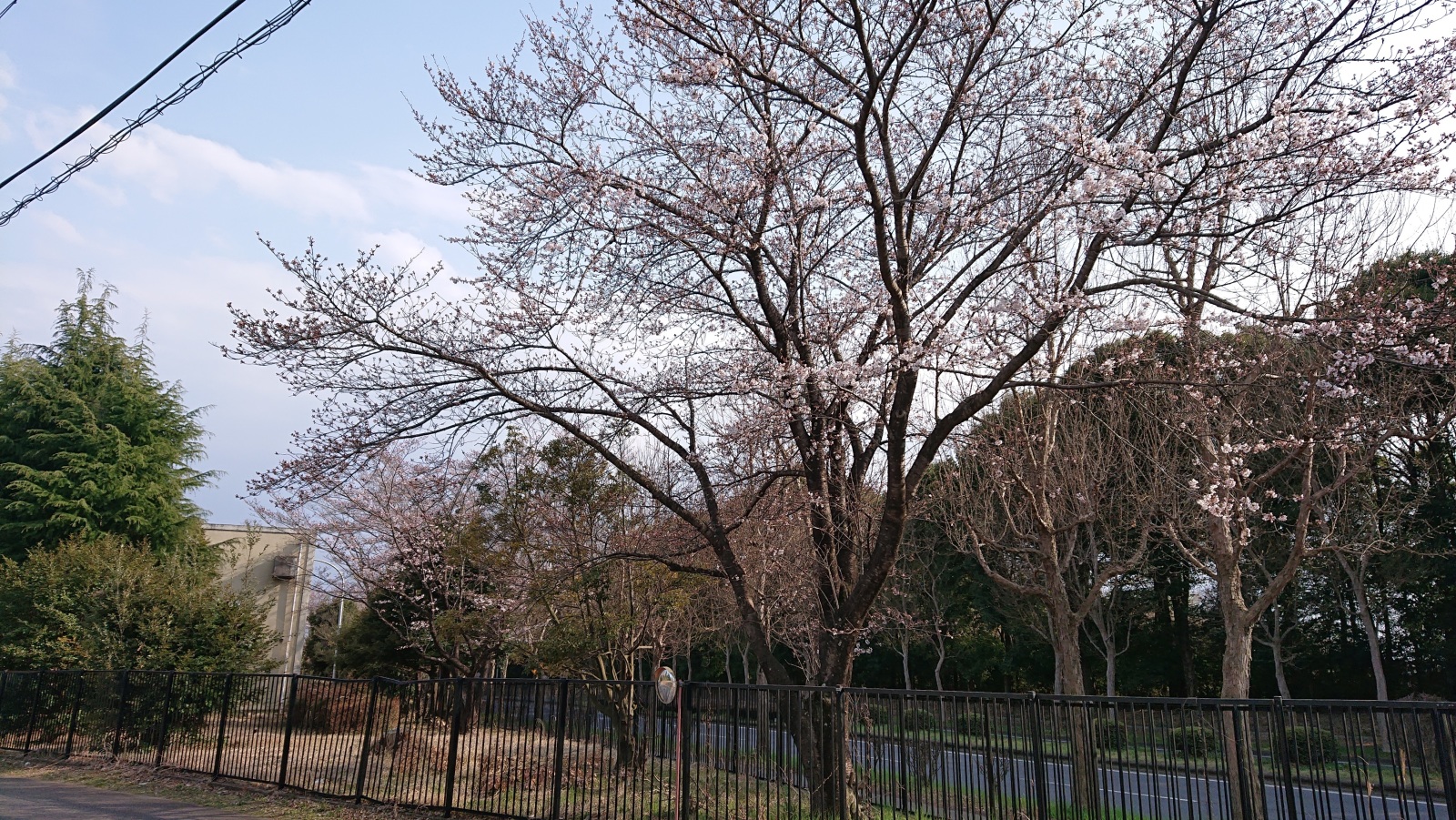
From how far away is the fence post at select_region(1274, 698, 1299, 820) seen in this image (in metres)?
5.91

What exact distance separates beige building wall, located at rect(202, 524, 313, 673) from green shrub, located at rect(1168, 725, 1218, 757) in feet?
97.7

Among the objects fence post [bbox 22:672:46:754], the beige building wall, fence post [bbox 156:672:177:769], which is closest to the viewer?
fence post [bbox 156:672:177:769]

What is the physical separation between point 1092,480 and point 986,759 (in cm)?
898

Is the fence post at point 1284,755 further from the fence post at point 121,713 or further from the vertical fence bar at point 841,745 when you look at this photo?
the fence post at point 121,713

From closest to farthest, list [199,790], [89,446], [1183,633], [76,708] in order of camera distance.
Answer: [199,790]
[76,708]
[89,446]
[1183,633]

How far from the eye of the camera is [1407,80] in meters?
7.51

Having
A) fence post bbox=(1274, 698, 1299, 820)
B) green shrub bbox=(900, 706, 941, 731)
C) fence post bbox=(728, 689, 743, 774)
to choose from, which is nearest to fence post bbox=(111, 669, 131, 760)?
fence post bbox=(728, 689, 743, 774)

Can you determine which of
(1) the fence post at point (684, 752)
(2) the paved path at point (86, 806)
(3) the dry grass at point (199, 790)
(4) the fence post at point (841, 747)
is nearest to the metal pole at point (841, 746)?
(4) the fence post at point (841, 747)

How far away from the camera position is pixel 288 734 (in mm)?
11719

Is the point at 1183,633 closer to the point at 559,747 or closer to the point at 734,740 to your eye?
the point at 734,740

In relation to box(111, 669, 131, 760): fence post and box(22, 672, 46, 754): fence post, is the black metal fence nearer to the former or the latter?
box(111, 669, 131, 760): fence post

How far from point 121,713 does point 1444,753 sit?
16.8 m

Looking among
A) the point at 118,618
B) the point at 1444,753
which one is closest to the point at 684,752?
the point at 1444,753

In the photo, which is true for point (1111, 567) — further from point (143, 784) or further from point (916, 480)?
point (143, 784)
